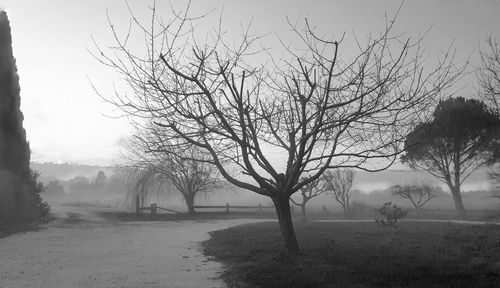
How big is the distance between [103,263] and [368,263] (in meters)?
5.33

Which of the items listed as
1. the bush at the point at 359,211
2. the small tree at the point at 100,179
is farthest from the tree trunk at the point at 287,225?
the small tree at the point at 100,179

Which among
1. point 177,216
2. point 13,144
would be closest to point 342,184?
point 177,216

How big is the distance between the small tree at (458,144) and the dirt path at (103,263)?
1615 cm

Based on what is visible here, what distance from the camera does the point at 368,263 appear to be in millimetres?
7449

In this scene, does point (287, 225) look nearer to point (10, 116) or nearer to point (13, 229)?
point (13, 229)

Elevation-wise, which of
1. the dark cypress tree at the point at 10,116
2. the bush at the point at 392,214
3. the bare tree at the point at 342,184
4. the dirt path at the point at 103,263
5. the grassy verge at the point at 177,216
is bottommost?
the dirt path at the point at 103,263

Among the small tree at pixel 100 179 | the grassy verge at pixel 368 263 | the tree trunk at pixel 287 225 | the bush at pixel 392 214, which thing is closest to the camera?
the grassy verge at pixel 368 263

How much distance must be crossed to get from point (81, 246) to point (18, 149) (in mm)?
9760

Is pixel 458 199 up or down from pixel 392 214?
up

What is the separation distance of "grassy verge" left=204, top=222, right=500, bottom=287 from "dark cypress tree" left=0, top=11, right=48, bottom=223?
36.5ft

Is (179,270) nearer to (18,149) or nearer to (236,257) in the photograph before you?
(236,257)

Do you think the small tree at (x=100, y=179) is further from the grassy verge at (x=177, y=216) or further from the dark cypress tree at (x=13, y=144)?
the dark cypress tree at (x=13, y=144)

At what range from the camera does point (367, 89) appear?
25.6 ft

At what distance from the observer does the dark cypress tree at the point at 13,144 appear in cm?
1745
